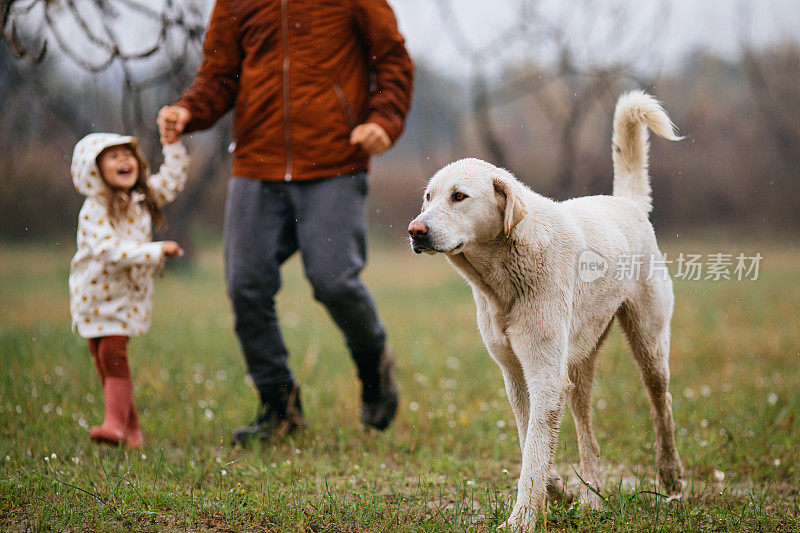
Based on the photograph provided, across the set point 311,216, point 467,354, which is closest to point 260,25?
point 311,216

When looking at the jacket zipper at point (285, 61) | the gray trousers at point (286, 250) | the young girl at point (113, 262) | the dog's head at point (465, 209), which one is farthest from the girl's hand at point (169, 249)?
the dog's head at point (465, 209)

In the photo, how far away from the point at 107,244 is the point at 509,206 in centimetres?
218

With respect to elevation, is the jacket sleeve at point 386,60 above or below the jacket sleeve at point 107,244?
above

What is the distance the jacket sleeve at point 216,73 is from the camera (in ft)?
13.1

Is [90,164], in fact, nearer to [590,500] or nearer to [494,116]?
[590,500]

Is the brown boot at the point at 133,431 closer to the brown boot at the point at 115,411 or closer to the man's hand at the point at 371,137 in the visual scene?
the brown boot at the point at 115,411

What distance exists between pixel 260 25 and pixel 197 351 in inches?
154

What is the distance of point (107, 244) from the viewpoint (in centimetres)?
368

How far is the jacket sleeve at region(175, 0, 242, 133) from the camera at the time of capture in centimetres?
399

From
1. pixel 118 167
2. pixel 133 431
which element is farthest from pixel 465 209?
pixel 133 431

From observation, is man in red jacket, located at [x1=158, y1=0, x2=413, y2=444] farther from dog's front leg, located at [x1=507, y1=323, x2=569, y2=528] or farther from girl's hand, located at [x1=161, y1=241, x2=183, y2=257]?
dog's front leg, located at [x1=507, y1=323, x2=569, y2=528]

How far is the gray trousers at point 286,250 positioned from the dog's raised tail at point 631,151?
140 centimetres

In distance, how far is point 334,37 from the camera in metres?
3.87

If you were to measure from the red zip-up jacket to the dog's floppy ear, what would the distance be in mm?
1275
